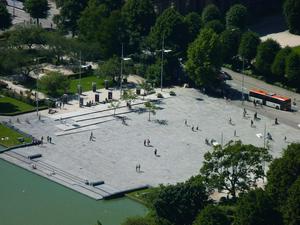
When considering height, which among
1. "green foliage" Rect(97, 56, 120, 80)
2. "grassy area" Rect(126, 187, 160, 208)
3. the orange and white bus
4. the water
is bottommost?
the water

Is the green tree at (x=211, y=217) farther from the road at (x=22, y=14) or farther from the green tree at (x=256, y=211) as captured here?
the road at (x=22, y=14)

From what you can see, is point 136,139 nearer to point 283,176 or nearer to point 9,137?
point 9,137

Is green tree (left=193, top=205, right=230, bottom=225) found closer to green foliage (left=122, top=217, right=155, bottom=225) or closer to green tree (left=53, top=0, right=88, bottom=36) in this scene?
green foliage (left=122, top=217, right=155, bottom=225)

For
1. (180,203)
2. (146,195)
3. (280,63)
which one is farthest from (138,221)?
(280,63)

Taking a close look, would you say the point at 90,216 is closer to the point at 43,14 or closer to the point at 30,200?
the point at 30,200

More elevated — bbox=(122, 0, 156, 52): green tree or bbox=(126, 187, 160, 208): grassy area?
bbox=(122, 0, 156, 52): green tree

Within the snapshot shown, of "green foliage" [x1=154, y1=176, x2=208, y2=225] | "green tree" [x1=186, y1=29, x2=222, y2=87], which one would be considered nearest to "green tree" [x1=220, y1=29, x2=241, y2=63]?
"green tree" [x1=186, y1=29, x2=222, y2=87]

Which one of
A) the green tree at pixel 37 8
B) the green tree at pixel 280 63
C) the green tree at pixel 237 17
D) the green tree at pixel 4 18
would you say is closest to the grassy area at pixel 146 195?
the green tree at pixel 280 63

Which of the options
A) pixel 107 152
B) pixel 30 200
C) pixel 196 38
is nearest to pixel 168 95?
pixel 196 38
